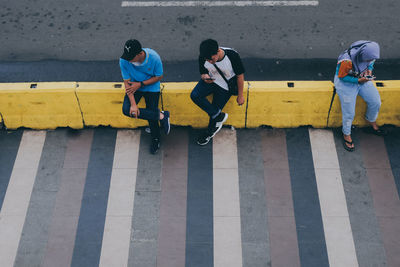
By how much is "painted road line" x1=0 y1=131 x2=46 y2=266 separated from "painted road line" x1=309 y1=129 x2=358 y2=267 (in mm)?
4324

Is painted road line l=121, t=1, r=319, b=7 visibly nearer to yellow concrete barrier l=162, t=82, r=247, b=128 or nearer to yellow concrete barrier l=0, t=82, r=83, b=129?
yellow concrete barrier l=162, t=82, r=247, b=128

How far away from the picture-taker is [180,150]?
6.54 meters

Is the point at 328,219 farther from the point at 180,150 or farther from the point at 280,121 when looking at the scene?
the point at 180,150

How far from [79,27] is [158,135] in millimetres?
3824

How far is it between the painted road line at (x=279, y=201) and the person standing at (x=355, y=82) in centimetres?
105

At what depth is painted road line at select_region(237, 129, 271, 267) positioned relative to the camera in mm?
5453

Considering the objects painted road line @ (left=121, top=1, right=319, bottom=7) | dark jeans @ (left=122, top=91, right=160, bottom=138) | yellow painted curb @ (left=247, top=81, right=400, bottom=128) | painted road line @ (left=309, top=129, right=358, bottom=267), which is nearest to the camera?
painted road line @ (left=309, top=129, right=358, bottom=267)

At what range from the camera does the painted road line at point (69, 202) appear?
554cm

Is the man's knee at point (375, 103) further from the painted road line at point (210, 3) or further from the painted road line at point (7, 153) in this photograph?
the painted road line at point (7, 153)

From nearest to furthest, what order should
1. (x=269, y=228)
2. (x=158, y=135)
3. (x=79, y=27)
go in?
(x=269, y=228), (x=158, y=135), (x=79, y=27)

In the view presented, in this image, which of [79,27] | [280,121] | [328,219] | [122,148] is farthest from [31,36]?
[328,219]

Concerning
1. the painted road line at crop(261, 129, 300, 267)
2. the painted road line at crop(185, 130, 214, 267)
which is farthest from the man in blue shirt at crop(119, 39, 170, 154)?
the painted road line at crop(261, 129, 300, 267)

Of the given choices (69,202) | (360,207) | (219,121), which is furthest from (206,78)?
(360,207)

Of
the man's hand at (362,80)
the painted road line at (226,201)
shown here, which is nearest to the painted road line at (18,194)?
the painted road line at (226,201)
